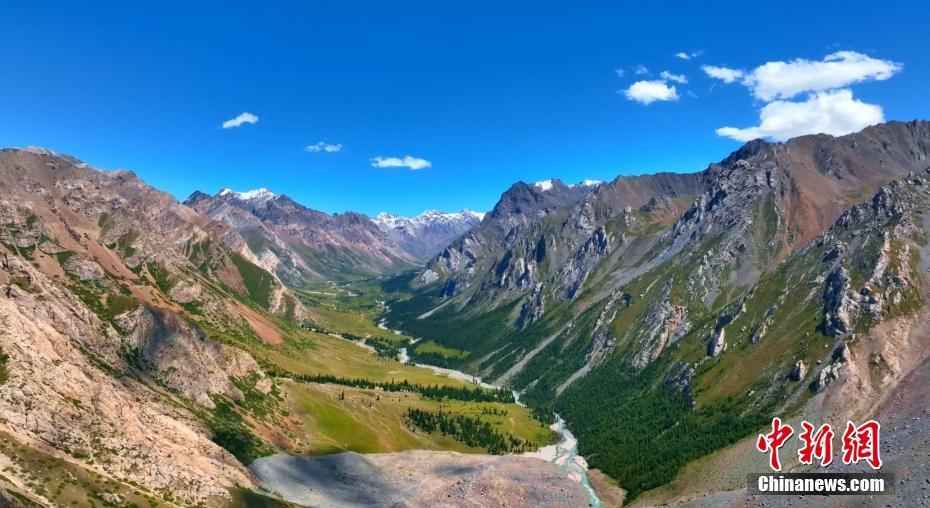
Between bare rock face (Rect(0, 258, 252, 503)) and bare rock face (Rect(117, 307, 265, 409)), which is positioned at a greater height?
bare rock face (Rect(117, 307, 265, 409))

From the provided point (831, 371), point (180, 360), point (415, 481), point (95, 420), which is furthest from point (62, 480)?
point (831, 371)

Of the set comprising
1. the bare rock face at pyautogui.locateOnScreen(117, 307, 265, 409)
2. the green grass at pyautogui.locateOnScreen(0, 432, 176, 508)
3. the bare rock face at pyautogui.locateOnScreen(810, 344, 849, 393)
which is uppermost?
the bare rock face at pyautogui.locateOnScreen(117, 307, 265, 409)

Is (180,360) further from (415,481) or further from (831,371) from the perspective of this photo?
(831,371)

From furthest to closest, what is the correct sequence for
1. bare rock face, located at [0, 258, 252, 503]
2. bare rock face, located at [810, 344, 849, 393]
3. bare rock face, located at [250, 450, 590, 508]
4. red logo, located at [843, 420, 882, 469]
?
bare rock face, located at [810, 344, 849, 393], bare rock face, located at [250, 450, 590, 508], red logo, located at [843, 420, 882, 469], bare rock face, located at [0, 258, 252, 503]

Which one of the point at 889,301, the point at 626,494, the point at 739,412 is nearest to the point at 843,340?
the point at 889,301

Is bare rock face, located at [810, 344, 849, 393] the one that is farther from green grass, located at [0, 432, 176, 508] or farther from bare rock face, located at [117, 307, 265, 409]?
bare rock face, located at [117, 307, 265, 409]

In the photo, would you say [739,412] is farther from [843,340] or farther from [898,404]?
[898,404]

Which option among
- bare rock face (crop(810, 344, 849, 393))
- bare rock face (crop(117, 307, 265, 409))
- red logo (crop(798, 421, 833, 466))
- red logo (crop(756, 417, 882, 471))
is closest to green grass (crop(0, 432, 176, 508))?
bare rock face (crop(117, 307, 265, 409))

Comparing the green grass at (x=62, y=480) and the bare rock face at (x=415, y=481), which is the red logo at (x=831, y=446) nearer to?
the bare rock face at (x=415, y=481)

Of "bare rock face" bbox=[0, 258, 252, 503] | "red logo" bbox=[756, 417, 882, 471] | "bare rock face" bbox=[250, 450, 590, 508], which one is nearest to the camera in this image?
"bare rock face" bbox=[0, 258, 252, 503]

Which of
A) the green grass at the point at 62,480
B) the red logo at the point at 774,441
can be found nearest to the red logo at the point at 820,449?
the red logo at the point at 774,441

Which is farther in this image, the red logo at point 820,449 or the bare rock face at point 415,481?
the bare rock face at point 415,481
